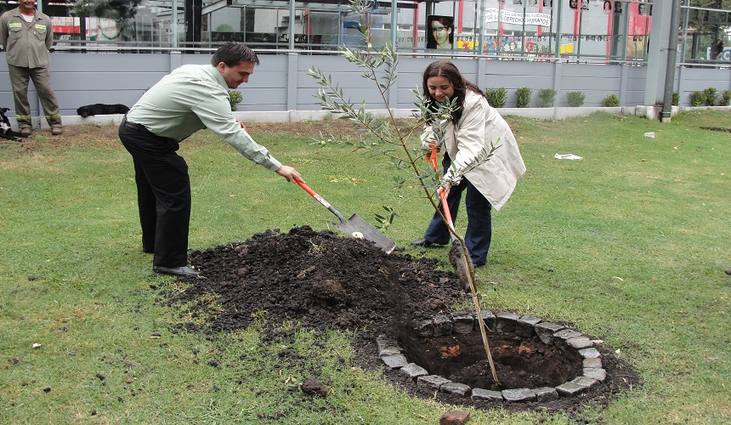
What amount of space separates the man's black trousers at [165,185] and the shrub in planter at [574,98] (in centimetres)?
1379

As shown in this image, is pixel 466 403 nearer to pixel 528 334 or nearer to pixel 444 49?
pixel 528 334

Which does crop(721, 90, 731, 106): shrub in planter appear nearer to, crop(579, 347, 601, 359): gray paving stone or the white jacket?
the white jacket

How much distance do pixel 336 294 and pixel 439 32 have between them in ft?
40.9

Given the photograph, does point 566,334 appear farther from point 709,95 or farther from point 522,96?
point 709,95

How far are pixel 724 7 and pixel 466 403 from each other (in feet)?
71.9

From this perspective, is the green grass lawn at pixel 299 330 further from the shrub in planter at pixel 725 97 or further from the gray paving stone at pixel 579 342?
the shrub in planter at pixel 725 97

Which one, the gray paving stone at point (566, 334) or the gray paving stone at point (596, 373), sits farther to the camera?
the gray paving stone at point (566, 334)

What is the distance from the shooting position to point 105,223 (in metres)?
7.46

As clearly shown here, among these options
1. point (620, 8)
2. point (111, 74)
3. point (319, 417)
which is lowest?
point (319, 417)

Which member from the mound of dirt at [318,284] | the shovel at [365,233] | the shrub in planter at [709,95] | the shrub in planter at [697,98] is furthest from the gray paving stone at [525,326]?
the shrub in planter at [709,95]

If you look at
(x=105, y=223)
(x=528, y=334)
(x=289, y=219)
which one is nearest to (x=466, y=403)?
(x=528, y=334)

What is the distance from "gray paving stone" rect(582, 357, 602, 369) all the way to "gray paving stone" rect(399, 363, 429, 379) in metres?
0.93

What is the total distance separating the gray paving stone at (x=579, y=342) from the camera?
476 centimetres

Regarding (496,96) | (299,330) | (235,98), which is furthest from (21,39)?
(496,96)
